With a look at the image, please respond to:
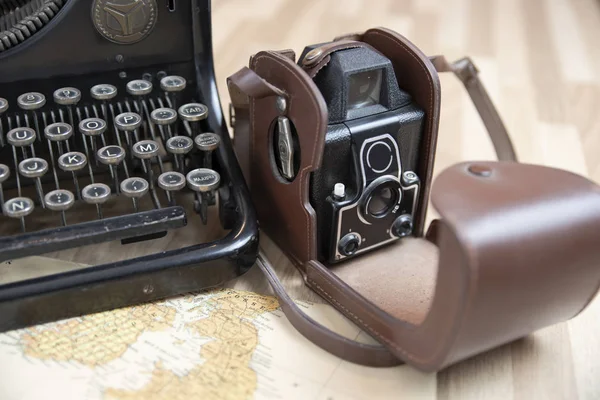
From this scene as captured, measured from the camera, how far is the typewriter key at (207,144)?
1.35 metres

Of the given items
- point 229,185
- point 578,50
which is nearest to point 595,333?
point 229,185

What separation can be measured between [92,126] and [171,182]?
20 centimetres

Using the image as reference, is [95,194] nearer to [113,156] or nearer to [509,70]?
[113,156]

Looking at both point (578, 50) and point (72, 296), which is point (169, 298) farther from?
point (578, 50)

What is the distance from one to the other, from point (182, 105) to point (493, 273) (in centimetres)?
80

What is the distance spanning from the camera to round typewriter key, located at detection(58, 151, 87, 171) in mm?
1271

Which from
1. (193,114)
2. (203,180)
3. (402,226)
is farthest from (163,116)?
(402,226)

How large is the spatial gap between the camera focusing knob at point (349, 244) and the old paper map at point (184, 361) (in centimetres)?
12

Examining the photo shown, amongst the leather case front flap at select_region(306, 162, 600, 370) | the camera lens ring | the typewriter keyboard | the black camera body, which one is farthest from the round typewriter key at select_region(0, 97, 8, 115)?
the leather case front flap at select_region(306, 162, 600, 370)

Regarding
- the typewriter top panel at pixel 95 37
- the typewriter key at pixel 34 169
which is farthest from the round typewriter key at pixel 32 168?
the typewriter top panel at pixel 95 37

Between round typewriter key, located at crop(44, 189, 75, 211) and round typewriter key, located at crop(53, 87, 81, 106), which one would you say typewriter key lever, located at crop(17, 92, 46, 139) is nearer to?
round typewriter key, located at crop(53, 87, 81, 106)

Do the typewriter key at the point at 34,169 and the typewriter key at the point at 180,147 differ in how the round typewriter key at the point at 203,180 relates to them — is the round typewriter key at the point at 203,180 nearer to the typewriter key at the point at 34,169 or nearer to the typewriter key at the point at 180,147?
the typewriter key at the point at 180,147

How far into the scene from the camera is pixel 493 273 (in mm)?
924

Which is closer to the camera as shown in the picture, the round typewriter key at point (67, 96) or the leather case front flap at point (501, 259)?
the leather case front flap at point (501, 259)
